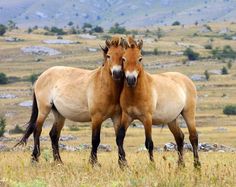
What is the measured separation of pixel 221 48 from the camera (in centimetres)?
11488

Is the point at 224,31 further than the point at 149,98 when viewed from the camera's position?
Yes

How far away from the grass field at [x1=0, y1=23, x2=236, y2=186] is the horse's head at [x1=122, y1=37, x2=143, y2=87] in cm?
175

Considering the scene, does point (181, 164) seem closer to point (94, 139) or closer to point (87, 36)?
point (94, 139)

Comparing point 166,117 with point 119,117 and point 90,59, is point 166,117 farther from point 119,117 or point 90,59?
point 90,59

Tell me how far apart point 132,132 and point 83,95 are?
2919 centimetres

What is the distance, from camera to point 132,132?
45219 mm

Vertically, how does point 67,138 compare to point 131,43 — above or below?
below

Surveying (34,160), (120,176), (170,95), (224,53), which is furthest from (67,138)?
(224,53)

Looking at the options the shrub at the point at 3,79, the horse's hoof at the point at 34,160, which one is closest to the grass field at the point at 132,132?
the horse's hoof at the point at 34,160

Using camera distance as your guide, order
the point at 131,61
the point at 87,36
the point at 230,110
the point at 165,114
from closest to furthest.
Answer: the point at 131,61 → the point at 165,114 → the point at 230,110 → the point at 87,36

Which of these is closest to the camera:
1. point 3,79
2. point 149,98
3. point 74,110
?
point 149,98

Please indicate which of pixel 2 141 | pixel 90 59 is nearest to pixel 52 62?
pixel 90 59

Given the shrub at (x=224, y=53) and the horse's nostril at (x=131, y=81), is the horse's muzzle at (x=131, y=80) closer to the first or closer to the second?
the horse's nostril at (x=131, y=81)

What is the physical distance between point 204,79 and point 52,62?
2446 centimetres
